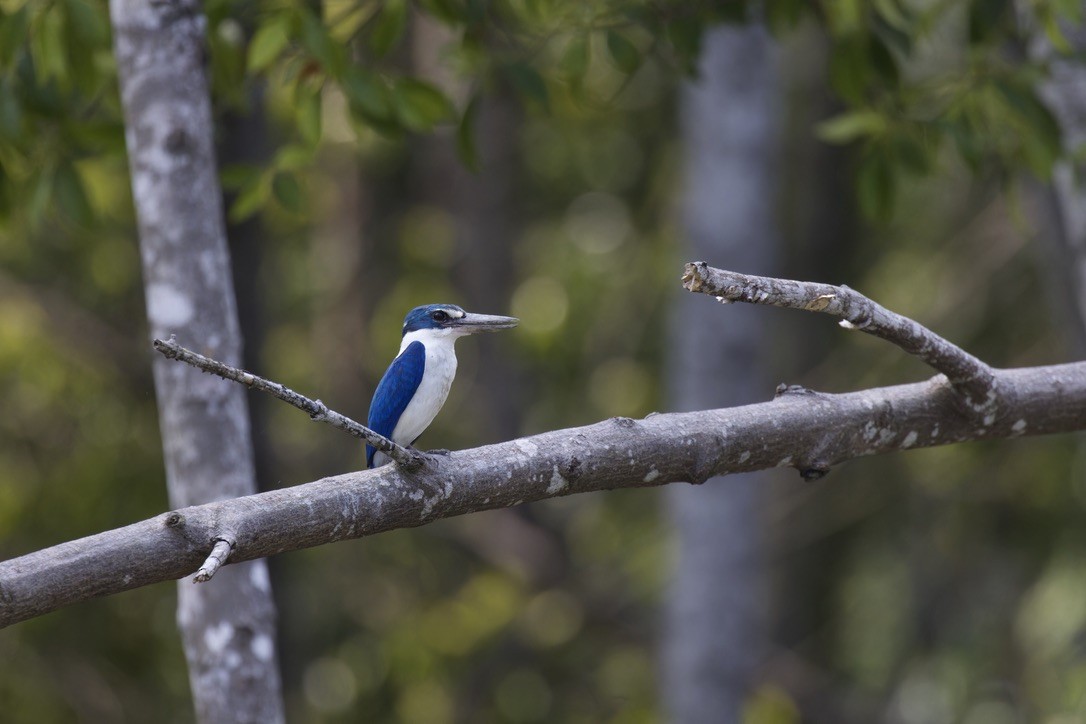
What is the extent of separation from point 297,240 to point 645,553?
536 centimetres

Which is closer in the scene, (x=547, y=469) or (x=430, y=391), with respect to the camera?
(x=547, y=469)

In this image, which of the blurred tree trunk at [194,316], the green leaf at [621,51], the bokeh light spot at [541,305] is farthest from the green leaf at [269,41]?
the bokeh light spot at [541,305]

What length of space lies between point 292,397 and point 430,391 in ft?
→ 4.94

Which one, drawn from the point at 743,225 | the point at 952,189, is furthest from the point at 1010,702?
the point at 743,225

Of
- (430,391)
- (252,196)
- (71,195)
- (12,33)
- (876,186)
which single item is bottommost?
(430,391)

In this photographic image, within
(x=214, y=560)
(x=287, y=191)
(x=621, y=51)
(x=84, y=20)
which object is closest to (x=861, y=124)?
(x=621, y=51)

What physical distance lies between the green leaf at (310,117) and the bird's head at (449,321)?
29.2 inches

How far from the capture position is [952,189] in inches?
505

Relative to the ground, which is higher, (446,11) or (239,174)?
(446,11)

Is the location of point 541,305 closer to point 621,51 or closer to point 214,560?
point 621,51

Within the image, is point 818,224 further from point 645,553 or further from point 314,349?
point 314,349

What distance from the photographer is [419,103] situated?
184 inches

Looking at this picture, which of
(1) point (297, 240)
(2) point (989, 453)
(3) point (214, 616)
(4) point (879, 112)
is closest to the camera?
(3) point (214, 616)

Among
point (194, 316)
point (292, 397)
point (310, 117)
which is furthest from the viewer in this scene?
point (310, 117)
